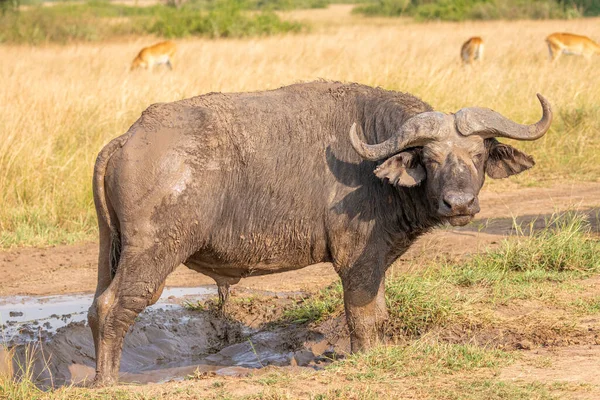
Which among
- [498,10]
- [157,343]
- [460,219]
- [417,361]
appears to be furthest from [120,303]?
[498,10]

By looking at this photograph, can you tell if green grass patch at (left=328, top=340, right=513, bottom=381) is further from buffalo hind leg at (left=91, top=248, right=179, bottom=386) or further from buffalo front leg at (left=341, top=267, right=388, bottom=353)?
buffalo hind leg at (left=91, top=248, right=179, bottom=386)

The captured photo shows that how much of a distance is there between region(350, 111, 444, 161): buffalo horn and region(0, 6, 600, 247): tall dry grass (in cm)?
469

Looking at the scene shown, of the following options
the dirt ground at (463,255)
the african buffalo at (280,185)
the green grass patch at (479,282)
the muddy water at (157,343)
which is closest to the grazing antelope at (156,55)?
the dirt ground at (463,255)

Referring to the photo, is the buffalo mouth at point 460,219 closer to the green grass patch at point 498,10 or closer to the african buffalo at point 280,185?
the african buffalo at point 280,185

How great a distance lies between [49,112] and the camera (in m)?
11.2

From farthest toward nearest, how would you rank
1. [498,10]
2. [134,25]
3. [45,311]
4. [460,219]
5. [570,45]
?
[498,10] < [134,25] < [570,45] < [45,311] < [460,219]

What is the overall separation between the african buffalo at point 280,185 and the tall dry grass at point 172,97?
12.7 feet

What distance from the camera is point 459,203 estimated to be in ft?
16.4

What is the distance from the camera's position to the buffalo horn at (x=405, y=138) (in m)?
5.27

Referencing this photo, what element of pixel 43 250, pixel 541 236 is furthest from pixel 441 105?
pixel 43 250

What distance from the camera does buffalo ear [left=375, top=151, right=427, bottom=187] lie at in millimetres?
5281

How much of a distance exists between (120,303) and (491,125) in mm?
2529

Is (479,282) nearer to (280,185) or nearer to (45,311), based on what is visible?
(280,185)

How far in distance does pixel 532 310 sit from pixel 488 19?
2979 centimetres
